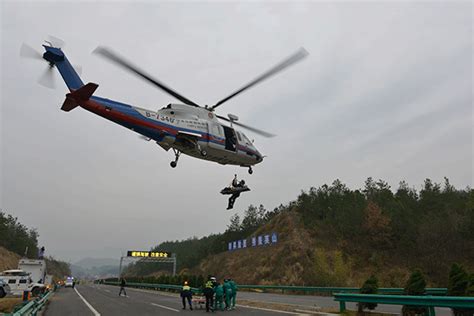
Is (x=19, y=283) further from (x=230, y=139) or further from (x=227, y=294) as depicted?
(x=230, y=139)

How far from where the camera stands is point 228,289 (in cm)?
1789

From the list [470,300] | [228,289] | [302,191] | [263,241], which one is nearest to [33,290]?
[228,289]

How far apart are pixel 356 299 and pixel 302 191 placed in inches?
2863

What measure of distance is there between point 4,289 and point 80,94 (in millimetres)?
17028

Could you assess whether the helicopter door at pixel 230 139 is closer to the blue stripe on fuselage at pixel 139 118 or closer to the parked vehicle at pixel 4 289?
the blue stripe on fuselage at pixel 139 118

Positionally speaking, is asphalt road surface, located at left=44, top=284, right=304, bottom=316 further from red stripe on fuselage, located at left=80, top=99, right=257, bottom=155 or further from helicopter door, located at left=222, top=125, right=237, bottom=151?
helicopter door, located at left=222, top=125, right=237, bottom=151

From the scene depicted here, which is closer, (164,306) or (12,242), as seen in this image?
(164,306)

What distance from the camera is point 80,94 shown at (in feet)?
56.6

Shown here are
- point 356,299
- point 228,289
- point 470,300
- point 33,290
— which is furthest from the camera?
point 33,290

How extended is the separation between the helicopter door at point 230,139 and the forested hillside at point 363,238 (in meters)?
32.5

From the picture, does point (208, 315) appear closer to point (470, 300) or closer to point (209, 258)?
point (470, 300)

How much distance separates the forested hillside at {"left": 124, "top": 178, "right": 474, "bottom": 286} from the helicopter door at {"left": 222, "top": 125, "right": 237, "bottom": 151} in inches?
1279

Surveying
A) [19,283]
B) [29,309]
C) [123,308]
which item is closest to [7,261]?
[19,283]

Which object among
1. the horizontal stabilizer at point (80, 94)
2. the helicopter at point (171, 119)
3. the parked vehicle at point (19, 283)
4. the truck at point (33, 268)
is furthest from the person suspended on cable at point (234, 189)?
the truck at point (33, 268)
